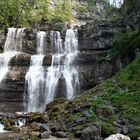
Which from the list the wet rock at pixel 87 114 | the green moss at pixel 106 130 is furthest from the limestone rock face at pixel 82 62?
the green moss at pixel 106 130

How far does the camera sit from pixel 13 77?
169 feet

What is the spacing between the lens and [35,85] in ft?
165

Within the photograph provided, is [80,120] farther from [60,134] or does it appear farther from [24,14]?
[24,14]

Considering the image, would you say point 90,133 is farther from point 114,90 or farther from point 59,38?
point 59,38

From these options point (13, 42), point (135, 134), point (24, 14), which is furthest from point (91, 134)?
point (24, 14)

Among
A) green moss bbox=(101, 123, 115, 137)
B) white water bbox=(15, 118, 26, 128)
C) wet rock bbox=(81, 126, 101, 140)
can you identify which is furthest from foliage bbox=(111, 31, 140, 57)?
wet rock bbox=(81, 126, 101, 140)

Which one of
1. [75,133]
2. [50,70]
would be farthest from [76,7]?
[75,133]

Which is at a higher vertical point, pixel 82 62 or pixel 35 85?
pixel 82 62

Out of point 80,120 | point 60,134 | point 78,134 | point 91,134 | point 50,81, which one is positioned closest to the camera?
point 91,134

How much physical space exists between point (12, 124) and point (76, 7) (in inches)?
3706

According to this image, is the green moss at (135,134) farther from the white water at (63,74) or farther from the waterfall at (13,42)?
the waterfall at (13,42)

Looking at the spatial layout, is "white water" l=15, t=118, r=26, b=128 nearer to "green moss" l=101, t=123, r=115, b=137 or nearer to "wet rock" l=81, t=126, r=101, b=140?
"green moss" l=101, t=123, r=115, b=137

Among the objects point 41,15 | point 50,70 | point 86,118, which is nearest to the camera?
point 86,118

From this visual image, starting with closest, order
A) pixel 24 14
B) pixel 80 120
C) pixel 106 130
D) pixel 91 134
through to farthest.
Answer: pixel 91 134 < pixel 106 130 < pixel 80 120 < pixel 24 14
